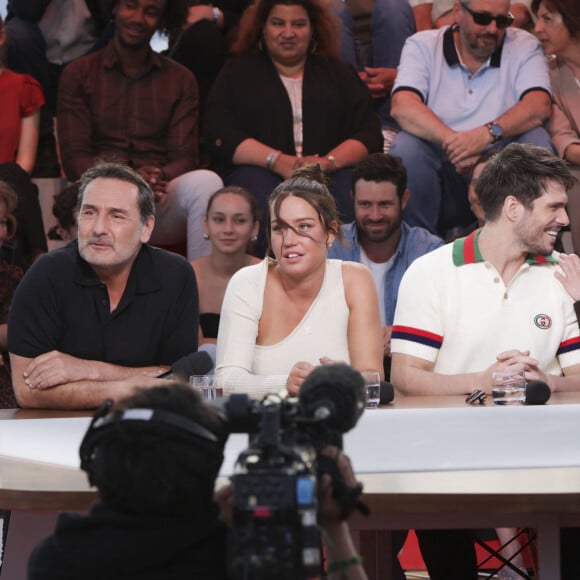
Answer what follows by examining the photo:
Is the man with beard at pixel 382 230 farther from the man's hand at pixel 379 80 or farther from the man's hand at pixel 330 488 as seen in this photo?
the man's hand at pixel 330 488

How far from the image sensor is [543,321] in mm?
3029

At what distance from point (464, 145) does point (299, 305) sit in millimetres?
1613

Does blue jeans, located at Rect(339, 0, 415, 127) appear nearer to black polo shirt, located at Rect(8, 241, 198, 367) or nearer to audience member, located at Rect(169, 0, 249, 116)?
audience member, located at Rect(169, 0, 249, 116)

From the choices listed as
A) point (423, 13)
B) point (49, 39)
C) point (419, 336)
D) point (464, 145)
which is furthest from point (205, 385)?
point (423, 13)

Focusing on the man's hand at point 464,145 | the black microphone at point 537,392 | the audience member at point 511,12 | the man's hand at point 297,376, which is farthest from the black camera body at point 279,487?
the audience member at point 511,12

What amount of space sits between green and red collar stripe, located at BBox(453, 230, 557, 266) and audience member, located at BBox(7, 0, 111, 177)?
8.18ft

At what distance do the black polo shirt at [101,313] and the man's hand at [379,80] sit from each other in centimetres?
222

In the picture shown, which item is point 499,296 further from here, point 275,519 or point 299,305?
point 275,519

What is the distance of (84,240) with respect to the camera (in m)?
2.97

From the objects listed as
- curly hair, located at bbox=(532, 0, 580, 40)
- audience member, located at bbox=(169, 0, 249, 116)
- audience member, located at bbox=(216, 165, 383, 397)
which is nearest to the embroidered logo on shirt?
audience member, located at bbox=(216, 165, 383, 397)

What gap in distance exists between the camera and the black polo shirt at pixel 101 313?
9.36 ft

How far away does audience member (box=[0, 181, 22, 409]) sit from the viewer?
3898mm

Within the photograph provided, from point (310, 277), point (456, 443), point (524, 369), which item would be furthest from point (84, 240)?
point (456, 443)

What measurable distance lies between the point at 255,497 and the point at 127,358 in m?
1.83
